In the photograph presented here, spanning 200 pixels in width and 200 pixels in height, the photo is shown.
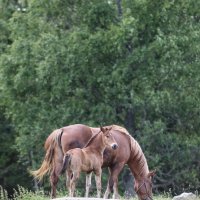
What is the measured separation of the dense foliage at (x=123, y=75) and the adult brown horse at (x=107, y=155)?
10828mm

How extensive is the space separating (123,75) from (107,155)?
1212 cm

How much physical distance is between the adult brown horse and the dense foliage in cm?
1083

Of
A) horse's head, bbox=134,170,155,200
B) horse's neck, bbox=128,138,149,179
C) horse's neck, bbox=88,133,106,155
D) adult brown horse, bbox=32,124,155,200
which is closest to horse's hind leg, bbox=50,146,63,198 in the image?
adult brown horse, bbox=32,124,155,200

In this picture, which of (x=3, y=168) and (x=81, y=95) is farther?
(x=3, y=168)

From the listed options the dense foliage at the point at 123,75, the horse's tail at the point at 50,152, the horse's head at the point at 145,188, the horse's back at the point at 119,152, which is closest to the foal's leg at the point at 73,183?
the horse's tail at the point at 50,152

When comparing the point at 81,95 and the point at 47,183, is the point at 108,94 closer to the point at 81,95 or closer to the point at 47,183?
the point at 81,95

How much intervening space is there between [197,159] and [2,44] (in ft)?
35.5

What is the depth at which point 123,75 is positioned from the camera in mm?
25578

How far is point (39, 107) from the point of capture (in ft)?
91.8

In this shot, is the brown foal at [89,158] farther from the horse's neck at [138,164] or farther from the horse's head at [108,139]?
the horse's neck at [138,164]

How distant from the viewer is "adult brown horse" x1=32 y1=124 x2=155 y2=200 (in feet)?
44.0

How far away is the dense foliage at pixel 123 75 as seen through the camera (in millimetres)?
25562

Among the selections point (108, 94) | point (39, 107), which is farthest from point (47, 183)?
point (108, 94)

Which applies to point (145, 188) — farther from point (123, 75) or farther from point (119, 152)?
point (123, 75)
